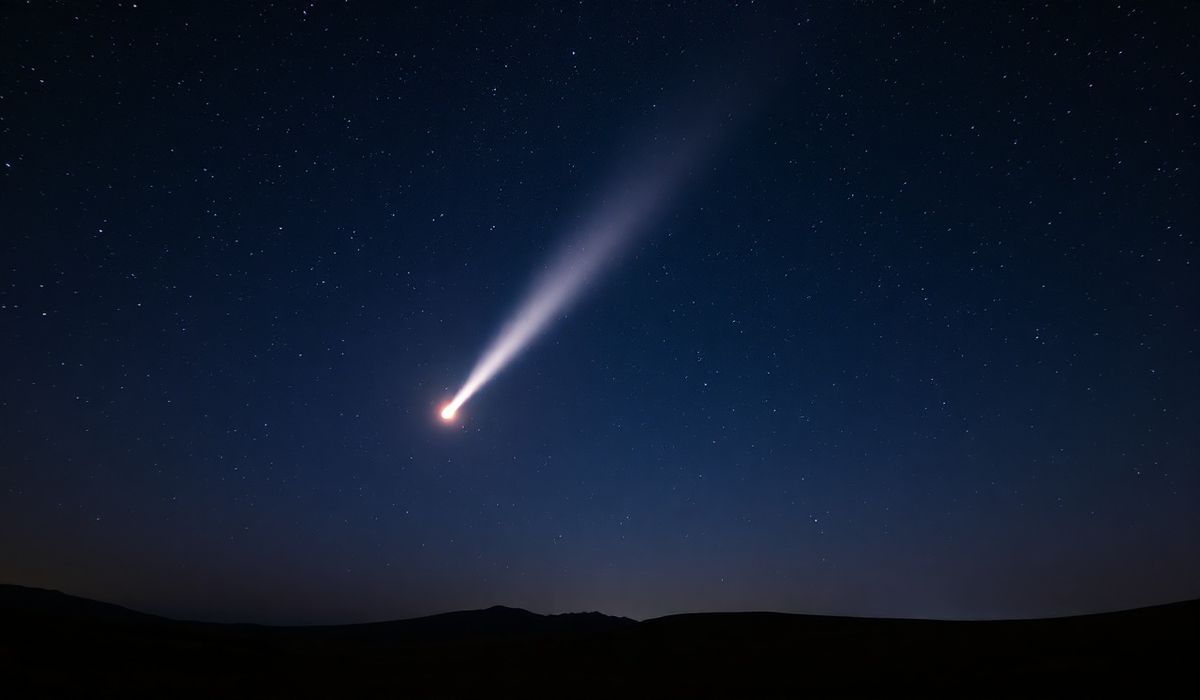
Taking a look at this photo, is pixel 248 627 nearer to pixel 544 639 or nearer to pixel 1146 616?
pixel 544 639

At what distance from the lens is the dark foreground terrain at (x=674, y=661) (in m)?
9.67

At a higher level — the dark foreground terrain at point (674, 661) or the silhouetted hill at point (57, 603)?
the silhouetted hill at point (57, 603)

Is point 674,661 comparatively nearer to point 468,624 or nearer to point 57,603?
point 468,624

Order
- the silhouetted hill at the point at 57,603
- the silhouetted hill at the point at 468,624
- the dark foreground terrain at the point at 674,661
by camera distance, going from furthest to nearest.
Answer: the silhouetted hill at the point at 57,603
the silhouetted hill at the point at 468,624
the dark foreground terrain at the point at 674,661

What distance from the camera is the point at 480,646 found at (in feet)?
58.6

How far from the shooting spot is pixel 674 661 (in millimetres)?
13617

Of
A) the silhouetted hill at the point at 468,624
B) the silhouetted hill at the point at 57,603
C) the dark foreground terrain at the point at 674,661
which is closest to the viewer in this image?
the dark foreground terrain at the point at 674,661

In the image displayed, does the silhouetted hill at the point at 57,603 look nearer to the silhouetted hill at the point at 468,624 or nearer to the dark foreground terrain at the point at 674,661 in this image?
the silhouetted hill at the point at 468,624

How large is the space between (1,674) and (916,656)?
60.7 feet

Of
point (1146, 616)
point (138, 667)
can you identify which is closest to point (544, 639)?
point (138, 667)

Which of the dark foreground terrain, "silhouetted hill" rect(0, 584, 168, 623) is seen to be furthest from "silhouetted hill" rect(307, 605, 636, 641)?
the dark foreground terrain

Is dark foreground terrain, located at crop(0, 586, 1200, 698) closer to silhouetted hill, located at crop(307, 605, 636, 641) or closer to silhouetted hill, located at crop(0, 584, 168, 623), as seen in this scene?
silhouetted hill, located at crop(307, 605, 636, 641)

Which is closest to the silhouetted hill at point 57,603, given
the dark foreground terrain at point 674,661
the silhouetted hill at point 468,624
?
the silhouetted hill at point 468,624

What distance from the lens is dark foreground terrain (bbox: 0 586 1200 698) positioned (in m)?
9.67
